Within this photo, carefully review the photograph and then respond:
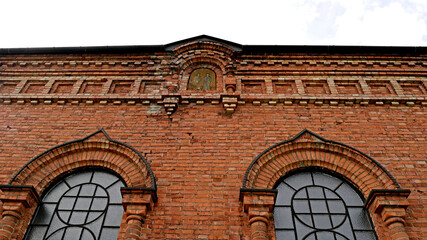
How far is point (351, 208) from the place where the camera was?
17.1 feet

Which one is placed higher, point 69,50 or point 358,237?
point 69,50

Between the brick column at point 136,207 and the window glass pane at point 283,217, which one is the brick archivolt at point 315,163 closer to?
the window glass pane at point 283,217

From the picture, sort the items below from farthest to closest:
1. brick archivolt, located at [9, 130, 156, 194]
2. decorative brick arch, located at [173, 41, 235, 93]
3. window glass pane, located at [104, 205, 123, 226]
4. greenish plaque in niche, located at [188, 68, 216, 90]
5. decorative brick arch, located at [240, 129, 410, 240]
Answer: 1. decorative brick arch, located at [173, 41, 235, 93]
2. greenish plaque in niche, located at [188, 68, 216, 90]
3. brick archivolt, located at [9, 130, 156, 194]
4. window glass pane, located at [104, 205, 123, 226]
5. decorative brick arch, located at [240, 129, 410, 240]

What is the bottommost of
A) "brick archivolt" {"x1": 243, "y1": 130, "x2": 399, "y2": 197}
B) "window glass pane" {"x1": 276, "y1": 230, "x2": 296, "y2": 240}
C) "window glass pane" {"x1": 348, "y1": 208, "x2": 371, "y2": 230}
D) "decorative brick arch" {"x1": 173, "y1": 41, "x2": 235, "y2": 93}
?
"window glass pane" {"x1": 276, "y1": 230, "x2": 296, "y2": 240}

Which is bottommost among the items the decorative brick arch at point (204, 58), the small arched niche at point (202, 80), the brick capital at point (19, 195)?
the brick capital at point (19, 195)

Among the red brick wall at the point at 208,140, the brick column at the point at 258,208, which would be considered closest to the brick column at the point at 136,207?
the red brick wall at the point at 208,140

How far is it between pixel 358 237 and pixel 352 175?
1043 mm

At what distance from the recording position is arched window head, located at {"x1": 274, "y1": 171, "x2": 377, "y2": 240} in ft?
16.1

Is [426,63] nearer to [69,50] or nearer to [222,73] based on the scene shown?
[222,73]

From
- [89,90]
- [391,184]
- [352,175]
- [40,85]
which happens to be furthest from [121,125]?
[391,184]

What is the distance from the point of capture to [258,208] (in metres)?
4.93

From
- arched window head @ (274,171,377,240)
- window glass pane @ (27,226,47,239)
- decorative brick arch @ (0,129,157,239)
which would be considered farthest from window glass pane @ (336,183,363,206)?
window glass pane @ (27,226,47,239)

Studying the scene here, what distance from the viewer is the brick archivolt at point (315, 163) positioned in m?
5.34

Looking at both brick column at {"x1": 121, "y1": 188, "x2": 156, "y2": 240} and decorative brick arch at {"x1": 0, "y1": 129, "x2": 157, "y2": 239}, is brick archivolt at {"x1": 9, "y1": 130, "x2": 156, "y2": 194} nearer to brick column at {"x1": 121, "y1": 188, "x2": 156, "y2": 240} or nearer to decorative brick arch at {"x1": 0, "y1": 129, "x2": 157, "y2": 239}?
decorative brick arch at {"x1": 0, "y1": 129, "x2": 157, "y2": 239}
